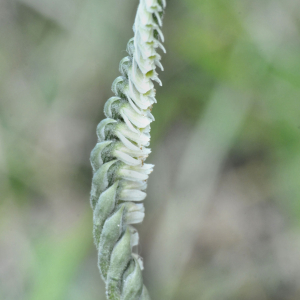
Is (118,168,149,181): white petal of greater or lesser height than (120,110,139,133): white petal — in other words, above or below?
below

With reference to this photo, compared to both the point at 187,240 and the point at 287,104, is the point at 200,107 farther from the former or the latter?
the point at 187,240

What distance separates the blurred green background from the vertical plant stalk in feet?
3.57

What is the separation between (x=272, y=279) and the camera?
9.01 feet

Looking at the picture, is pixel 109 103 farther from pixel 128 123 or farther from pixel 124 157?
pixel 124 157

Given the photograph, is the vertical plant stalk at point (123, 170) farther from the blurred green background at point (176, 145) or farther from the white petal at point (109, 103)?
the blurred green background at point (176, 145)

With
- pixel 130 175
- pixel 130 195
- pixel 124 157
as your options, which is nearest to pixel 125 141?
pixel 124 157

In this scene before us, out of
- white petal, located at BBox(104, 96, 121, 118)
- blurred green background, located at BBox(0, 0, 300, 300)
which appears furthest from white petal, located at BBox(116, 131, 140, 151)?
blurred green background, located at BBox(0, 0, 300, 300)

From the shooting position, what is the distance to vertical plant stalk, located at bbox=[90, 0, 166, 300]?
146cm

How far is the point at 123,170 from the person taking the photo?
5.23 feet

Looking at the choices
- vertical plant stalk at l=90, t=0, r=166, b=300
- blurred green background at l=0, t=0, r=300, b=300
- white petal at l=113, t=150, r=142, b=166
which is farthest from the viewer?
blurred green background at l=0, t=0, r=300, b=300

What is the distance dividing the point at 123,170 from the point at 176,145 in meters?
1.32

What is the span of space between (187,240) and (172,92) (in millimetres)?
1372

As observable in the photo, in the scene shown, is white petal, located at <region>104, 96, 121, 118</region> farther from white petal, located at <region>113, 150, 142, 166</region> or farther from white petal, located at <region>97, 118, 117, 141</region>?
white petal, located at <region>113, 150, 142, 166</region>

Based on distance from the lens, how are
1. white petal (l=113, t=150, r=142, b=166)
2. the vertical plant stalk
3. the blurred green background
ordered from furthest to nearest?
the blurred green background → white petal (l=113, t=150, r=142, b=166) → the vertical plant stalk
